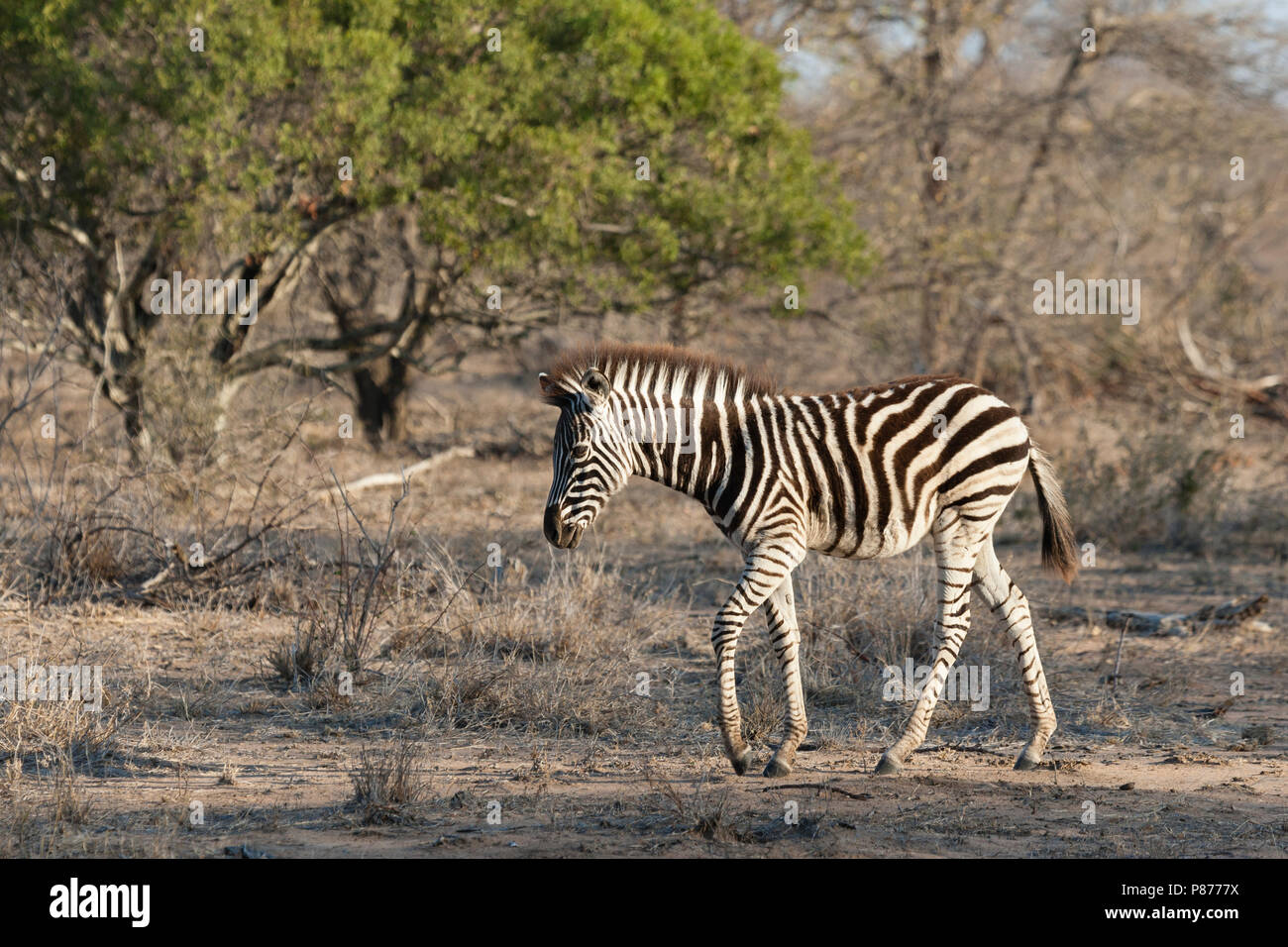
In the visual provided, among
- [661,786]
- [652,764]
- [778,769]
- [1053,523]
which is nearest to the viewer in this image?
[661,786]

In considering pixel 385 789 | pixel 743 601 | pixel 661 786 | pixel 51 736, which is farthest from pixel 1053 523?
pixel 51 736

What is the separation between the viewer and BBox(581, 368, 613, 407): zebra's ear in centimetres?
562

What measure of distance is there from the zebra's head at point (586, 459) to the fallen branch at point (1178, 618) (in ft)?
14.0

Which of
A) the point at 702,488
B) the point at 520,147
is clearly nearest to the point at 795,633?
the point at 702,488

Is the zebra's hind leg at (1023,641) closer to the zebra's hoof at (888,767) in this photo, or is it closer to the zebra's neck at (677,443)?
the zebra's hoof at (888,767)

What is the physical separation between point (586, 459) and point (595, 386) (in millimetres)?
319

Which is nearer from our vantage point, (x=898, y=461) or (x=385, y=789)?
(x=385, y=789)

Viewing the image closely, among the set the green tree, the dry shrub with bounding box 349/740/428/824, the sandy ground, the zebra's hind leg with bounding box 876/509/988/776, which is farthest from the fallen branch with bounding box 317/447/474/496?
the zebra's hind leg with bounding box 876/509/988/776

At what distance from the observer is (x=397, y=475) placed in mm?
11906

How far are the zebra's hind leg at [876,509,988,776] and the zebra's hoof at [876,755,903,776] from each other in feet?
0.38

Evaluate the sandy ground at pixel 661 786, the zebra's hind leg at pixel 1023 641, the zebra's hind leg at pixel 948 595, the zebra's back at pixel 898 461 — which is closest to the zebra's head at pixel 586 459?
the zebra's back at pixel 898 461

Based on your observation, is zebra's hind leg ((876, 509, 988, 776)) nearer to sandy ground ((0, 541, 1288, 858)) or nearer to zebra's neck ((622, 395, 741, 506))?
sandy ground ((0, 541, 1288, 858))

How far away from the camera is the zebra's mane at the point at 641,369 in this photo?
226 inches

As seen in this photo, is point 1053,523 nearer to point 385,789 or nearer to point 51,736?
point 385,789
